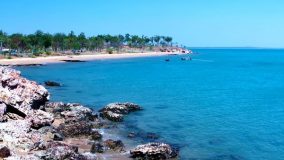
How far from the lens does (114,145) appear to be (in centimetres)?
3703

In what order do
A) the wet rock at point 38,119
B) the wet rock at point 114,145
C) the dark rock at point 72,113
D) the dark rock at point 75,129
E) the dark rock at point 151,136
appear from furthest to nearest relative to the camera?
the dark rock at point 72,113 < the dark rock at point 151,136 < the dark rock at point 75,129 < the wet rock at point 38,119 < the wet rock at point 114,145

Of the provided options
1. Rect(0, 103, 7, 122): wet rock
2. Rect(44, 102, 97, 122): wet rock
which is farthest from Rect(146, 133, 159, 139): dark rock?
Rect(0, 103, 7, 122): wet rock

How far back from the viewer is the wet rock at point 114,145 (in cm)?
3669

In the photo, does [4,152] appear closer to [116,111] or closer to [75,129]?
[75,129]

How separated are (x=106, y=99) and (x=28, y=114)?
27.9m

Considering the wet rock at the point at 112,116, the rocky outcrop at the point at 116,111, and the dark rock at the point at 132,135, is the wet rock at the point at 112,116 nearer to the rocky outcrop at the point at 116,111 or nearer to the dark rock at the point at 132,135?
the rocky outcrop at the point at 116,111

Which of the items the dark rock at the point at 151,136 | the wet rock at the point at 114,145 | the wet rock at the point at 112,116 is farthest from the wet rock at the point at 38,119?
the dark rock at the point at 151,136

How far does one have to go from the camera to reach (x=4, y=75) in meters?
44.4

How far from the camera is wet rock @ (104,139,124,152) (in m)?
36.7

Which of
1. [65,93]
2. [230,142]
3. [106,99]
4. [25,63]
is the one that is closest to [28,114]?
[230,142]

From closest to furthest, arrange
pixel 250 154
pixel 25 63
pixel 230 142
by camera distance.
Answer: pixel 250 154, pixel 230 142, pixel 25 63

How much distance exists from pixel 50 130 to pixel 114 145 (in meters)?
7.34

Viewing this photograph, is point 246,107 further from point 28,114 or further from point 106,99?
point 28,114

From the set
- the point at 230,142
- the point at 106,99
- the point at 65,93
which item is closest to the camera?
the point at 230,142
